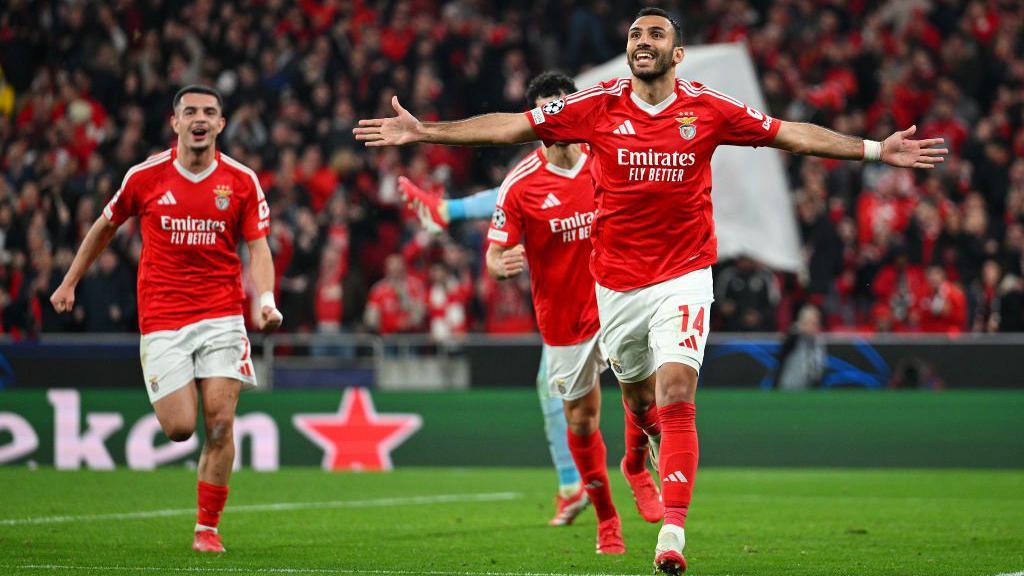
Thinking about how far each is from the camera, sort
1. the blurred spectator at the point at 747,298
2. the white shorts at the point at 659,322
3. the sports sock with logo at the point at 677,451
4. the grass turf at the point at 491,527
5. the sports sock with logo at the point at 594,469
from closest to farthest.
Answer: the sports sock with logo at the point at 677,451, the white shorts at the point at 659,322, the grass turf at the point at 491,527, the sports sock with logo at the point at 594,469, the blurred spectator at the point at 747,298

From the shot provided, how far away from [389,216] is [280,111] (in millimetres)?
2884

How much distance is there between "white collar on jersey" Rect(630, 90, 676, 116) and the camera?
8.24 m

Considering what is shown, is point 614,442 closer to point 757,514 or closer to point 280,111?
point 757,514

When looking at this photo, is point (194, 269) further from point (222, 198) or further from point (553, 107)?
point (553, 107)

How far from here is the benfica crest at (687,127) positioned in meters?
8.19

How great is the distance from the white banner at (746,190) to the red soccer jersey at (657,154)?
11.3 metres

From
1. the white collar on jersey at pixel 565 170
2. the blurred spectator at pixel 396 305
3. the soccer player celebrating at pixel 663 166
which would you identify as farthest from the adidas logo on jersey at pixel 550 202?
the blurred spectator at pixel 396 305

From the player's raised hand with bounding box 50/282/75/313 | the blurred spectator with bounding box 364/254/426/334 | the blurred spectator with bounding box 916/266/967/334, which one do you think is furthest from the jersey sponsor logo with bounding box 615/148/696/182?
the blurred spectator with bounding box 364/254/426/334

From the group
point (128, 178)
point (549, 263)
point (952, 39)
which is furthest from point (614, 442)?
point (952, 39)

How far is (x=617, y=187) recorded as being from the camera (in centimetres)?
836

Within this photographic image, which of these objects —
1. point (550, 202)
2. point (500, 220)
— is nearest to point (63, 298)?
point (500, 220)

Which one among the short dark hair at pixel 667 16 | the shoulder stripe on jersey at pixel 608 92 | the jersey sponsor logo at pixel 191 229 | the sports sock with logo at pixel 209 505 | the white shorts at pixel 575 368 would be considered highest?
the short dark hair at pixel 667 16

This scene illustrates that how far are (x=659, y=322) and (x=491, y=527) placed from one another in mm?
3476

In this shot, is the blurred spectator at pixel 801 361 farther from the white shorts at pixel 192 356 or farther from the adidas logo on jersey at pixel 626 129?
the adidas logo on jersey at pixel 626 129
